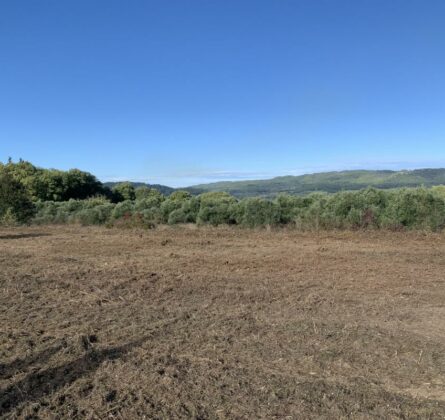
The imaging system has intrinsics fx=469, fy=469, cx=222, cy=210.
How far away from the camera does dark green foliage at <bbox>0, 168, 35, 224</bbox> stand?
22.1 metres

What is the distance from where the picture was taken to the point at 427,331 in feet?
18.5

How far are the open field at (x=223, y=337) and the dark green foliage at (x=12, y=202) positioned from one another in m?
12.6

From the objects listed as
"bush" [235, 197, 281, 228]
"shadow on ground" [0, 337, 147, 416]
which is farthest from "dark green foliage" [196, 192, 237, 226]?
"shadow on ground" [0, 337, 147, 416]

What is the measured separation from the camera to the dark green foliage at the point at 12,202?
22.1 metres

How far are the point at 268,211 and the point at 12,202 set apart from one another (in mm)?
12243

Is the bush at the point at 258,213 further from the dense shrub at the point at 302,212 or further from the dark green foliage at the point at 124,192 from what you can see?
the dark green foliage at the point at 124,192

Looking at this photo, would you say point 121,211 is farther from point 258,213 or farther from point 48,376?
point 48,376

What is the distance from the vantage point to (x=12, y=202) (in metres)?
22.4

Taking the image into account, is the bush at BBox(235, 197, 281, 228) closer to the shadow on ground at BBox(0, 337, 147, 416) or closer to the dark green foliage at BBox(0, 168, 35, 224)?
the dark green foliage at BBox(0, 168, 35, 224)

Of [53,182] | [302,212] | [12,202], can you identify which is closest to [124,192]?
[53,182]

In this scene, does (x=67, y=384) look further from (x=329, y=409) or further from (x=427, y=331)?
(x=427, y=331)

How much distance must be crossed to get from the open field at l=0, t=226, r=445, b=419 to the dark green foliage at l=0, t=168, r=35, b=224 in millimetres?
12591

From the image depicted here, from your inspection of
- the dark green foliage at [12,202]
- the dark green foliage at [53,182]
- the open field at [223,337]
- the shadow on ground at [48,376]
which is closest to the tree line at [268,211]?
the dark green foliage at [12,202]

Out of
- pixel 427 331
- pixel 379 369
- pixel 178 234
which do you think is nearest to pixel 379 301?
pixel 427 331
